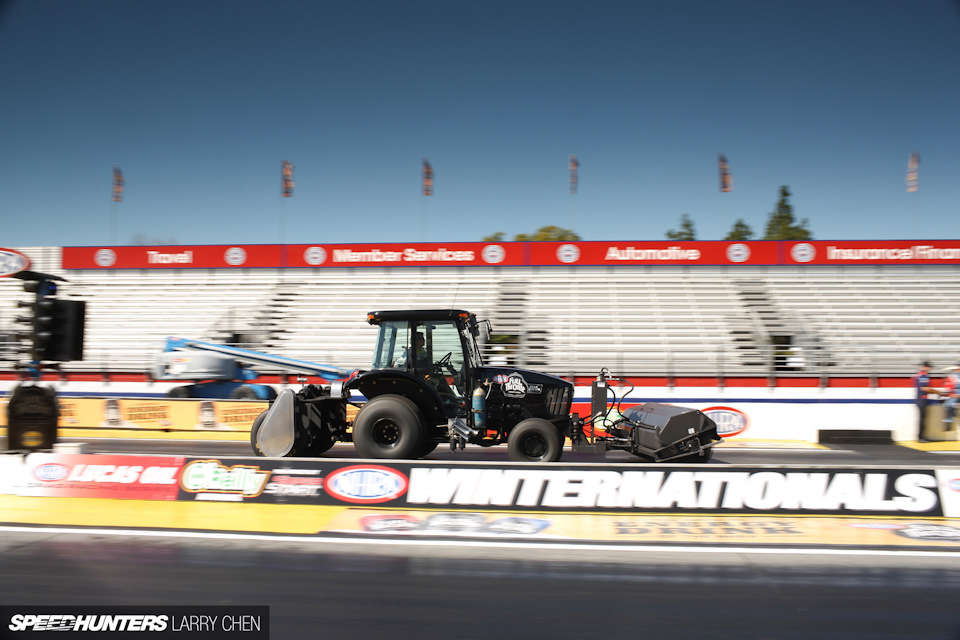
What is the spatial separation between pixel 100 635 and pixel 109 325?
23.3 metres

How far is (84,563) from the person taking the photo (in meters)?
5.29

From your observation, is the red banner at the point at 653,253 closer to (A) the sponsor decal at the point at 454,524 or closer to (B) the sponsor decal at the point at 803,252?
(B) the sponsor decal at the point at 803,252

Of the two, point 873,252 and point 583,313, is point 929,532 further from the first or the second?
point 873,252

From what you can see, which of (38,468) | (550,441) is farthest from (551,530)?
(38,468)

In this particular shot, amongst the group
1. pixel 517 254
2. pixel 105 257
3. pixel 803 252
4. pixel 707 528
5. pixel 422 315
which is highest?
pixel 803 252

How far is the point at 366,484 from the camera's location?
7.02m

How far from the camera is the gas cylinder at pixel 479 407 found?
8106mm

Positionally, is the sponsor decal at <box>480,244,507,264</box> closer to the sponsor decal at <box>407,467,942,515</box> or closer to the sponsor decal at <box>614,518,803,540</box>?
the sponsor decal at <box>407,467,942,515</box>

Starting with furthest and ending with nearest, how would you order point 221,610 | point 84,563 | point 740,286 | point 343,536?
point 740,286 → point 343,536 → point 84,563 → point 221,610

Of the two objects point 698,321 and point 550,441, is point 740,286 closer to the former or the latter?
point 698,321

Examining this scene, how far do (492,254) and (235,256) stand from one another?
10993 millimetres

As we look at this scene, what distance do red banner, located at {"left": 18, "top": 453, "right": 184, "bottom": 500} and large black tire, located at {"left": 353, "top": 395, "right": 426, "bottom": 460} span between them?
7.24ft

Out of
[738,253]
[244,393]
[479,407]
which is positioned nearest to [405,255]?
[244,393]

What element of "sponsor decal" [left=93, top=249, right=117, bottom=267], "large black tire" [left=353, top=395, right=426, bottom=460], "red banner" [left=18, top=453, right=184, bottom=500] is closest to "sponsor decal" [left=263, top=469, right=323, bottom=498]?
"large black tire" [left=353, top=395, right=426, bottom=460]
